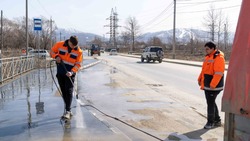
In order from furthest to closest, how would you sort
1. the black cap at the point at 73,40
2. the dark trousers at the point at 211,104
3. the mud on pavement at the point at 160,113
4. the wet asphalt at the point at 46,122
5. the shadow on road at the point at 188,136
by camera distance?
the black cap at the point at 73,40, the dark trousers at the point at 211,104, the mud on pavement at the point at 160,113, the shadow on road at the point at 188,136, the wet asphalt at the point at 46,122

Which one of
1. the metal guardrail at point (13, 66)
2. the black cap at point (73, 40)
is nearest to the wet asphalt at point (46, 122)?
the black cap at point (73, 40)

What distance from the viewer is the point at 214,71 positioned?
6258 millimetres

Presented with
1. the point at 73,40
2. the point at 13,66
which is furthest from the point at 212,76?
the point at 13,66

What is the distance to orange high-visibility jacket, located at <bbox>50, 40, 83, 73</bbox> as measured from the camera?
280 inches

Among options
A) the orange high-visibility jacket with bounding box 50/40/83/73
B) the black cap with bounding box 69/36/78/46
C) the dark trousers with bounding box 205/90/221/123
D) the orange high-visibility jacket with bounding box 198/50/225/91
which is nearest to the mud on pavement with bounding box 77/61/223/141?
the dark trousers with bounding box 205/90/221/123

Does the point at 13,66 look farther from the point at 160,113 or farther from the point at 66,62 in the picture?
the point at 160,113

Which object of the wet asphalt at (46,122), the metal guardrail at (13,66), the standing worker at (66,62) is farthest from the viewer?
the metal guardrail at (13,66)

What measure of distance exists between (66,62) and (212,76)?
3.08 meters

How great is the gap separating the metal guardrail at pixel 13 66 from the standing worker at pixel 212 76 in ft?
30.9

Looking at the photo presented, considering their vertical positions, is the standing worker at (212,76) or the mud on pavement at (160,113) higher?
the standing worker at (212,76)

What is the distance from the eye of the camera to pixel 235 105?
287cm

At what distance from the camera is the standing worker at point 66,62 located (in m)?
7.07

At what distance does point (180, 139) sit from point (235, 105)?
119 inches

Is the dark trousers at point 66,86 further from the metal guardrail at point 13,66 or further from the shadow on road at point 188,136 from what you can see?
the metal guardrail at point 13,66
